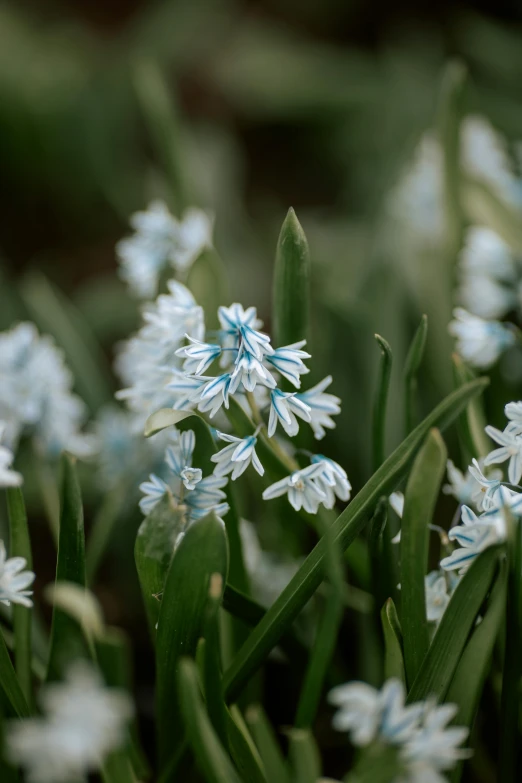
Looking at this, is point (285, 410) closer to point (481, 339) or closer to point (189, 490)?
point (189, 490)

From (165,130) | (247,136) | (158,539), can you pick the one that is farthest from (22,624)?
(247,136)

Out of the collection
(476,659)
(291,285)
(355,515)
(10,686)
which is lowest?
(10,686)

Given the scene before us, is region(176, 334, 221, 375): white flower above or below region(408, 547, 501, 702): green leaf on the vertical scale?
above

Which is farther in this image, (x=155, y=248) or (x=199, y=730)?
(x=155, y=248)

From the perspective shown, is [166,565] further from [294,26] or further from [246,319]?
[294,26]

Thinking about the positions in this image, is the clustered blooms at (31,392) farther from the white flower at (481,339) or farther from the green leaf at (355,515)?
the white flower at (481,339)

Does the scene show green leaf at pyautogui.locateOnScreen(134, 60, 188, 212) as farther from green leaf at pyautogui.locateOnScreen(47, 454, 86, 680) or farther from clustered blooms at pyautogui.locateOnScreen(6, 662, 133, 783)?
clustered blooms at pyautogui.locateOnScreen(6, 662, 133, 783)

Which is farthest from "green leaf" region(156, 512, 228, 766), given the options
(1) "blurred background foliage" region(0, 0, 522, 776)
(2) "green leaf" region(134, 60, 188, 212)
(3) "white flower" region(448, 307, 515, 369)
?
(2) "green leaf" region(134, 60, 188, 212)

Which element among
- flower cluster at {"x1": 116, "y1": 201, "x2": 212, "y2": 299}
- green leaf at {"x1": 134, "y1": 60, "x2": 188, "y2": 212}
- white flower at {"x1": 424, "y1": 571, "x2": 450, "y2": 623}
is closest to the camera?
white flower at {"x1": 424, "y1": 571, "x2": 450, "y2": 623}
